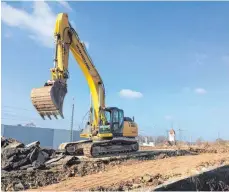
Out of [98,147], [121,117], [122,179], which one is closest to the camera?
[122,179]

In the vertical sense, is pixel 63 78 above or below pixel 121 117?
above

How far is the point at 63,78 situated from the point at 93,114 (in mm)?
3647

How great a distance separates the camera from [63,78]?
14.3 metres

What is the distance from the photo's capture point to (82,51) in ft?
Answer: 54.7

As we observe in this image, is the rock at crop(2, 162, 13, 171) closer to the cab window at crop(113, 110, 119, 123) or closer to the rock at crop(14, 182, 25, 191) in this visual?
the rock at crop(14, 182, 25, 191)

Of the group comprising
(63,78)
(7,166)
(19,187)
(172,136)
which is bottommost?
(19,187)

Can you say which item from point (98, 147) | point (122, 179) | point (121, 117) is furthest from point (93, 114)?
point (122, 179)

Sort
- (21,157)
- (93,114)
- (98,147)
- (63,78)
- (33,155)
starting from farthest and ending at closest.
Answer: (93,114) → (98,147) → (63,78) → (33,155) → (21,157)

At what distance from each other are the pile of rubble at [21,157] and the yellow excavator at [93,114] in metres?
2.58

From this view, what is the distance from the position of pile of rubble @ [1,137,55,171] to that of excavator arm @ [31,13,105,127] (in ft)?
5.07

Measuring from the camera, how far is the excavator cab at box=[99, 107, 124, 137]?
17.0m

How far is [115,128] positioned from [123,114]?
1042 mm

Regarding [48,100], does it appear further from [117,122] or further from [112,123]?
[117,122]

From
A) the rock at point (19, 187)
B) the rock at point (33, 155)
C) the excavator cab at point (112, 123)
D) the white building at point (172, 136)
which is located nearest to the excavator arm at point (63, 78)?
the excavator cab at point (112, 123)
